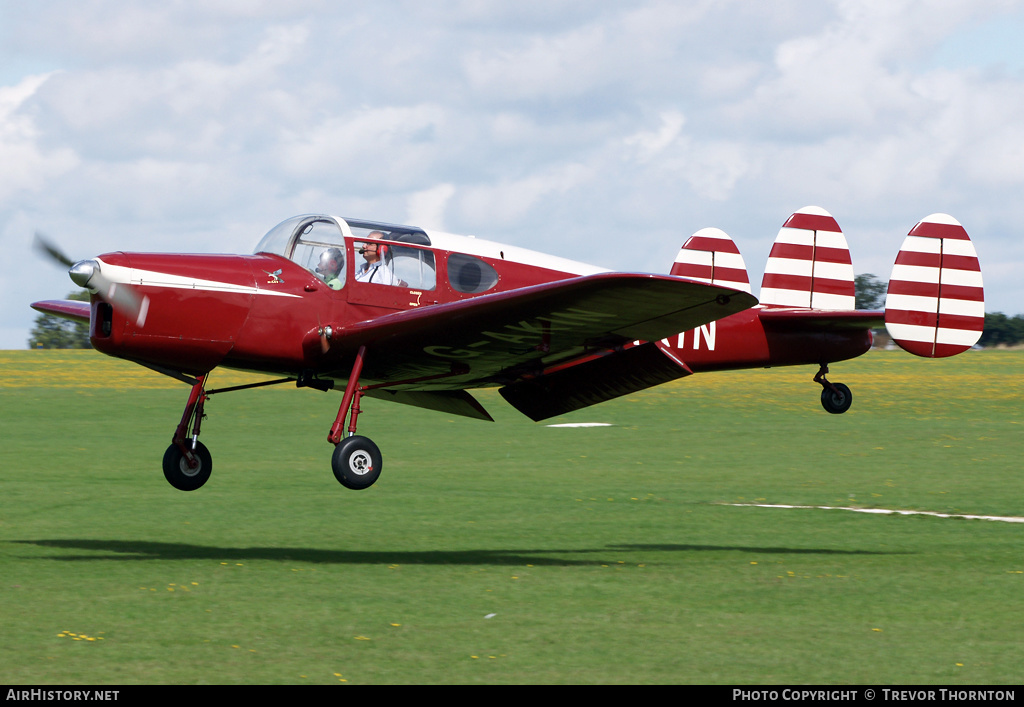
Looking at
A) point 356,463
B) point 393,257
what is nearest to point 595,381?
point 393,257

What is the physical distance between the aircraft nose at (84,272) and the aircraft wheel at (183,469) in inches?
110

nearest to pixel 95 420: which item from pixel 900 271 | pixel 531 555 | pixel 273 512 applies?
pixel 273 512

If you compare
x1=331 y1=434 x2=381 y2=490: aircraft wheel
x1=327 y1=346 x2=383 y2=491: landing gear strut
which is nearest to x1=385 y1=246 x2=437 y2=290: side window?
x1=327 y1=346 x2=383 y2=491: landing gear strut

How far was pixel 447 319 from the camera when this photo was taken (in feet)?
46.4

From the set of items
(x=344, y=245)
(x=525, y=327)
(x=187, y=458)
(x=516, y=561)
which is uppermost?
(x=344, y=245)

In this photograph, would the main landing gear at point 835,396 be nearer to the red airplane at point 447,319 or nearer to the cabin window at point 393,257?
the red airplane at point 447,319

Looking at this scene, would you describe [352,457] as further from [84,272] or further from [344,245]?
[84,272]

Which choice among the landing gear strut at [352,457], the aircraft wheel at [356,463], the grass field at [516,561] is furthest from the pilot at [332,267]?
the grass field at [516,561]

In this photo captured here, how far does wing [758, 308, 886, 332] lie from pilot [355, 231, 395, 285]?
18.1 feet

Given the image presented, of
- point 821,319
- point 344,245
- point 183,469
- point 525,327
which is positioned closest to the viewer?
point 525,327

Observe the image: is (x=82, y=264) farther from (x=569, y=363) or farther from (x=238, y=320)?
(x=569, y=363)

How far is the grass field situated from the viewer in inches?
411

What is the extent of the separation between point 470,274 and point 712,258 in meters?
4.86

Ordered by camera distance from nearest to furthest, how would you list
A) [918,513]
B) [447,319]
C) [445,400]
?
1. [447,319]
2. [445,400]
3. [918,513]
